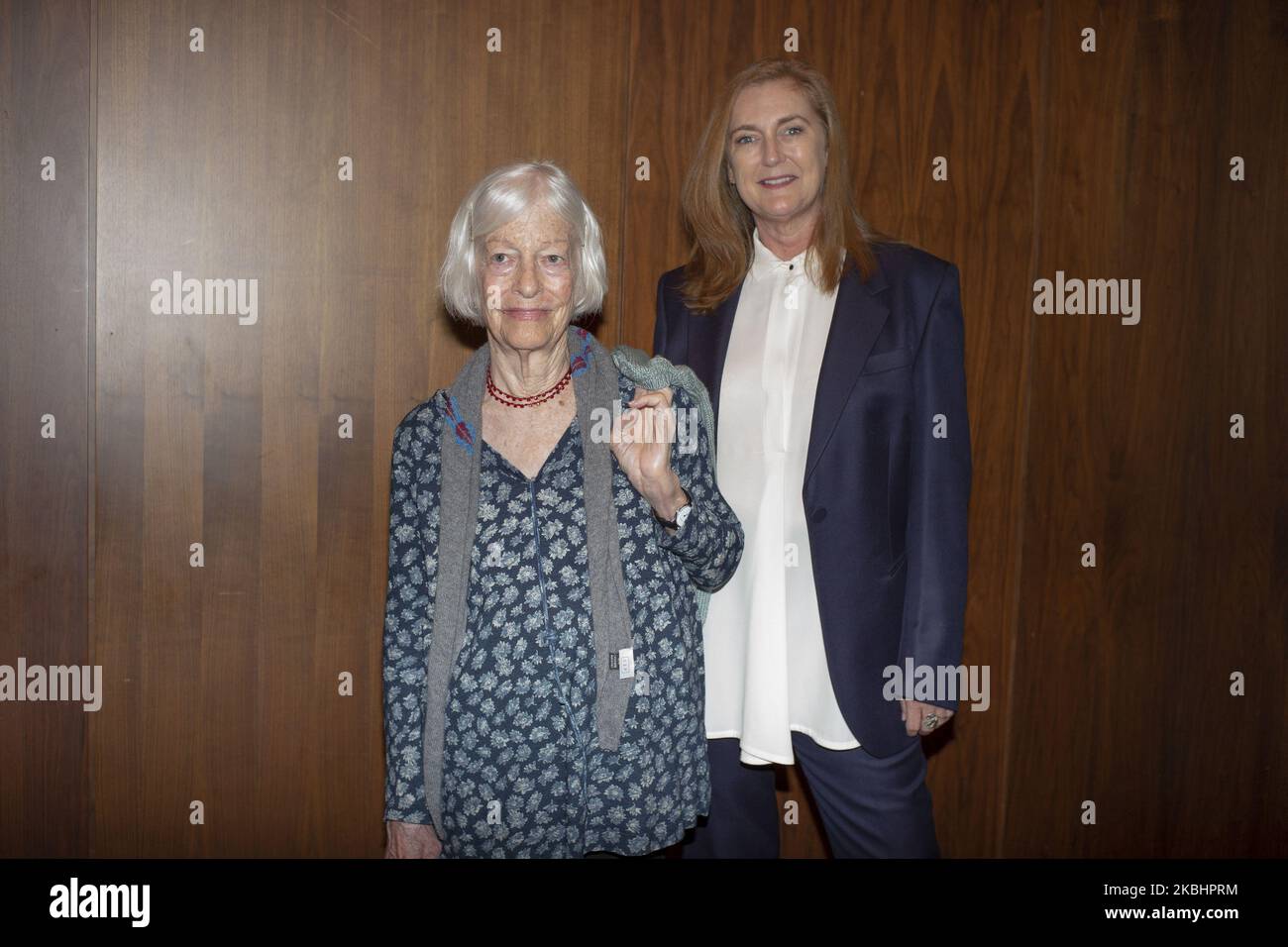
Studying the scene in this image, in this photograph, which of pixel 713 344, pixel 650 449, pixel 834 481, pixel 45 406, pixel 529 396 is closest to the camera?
pixel 650 449

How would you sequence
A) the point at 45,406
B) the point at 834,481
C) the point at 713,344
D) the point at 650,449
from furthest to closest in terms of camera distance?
1. the point at 45,406
2. the point at 713,344
3. the point at 834,481
4. the point at 650,449

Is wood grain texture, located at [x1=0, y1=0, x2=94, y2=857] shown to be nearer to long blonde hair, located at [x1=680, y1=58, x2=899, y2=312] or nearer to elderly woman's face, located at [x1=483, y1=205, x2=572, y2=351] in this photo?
elderly woman's face, located at [x1=483, y1=205, x2=572, y2=351]

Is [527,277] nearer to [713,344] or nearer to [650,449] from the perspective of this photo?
[650,449]

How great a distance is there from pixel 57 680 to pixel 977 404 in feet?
8.79

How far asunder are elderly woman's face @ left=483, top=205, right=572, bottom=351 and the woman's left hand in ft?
0.73

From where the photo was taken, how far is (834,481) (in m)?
2.22

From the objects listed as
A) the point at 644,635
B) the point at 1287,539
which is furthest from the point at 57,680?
the point at 1287,539

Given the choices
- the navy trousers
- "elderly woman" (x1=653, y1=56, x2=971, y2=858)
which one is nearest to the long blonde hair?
"elderly woman" (x1=653, y1=56, x2=971, y2=858)

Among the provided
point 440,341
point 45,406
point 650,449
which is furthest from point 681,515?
point 45,406

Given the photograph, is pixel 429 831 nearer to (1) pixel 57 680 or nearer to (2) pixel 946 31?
(1) pixel 57 680

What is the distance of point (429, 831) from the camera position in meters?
1.99

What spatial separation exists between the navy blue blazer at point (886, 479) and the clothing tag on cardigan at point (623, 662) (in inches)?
20.0

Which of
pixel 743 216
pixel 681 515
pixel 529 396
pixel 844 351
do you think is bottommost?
pixel 681 515

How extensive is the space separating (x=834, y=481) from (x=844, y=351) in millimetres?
265
